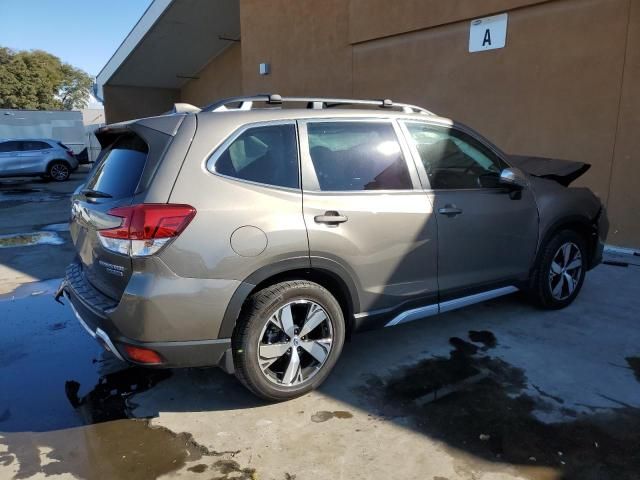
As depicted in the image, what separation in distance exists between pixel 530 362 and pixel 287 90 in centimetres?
928

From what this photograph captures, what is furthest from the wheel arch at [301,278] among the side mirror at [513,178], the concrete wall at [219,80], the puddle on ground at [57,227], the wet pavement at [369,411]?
the concrete wall at [219,80]

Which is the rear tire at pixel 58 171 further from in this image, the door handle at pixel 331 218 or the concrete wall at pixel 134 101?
the door handle at pixel 331 218

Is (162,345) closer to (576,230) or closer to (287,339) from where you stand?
(287,339)

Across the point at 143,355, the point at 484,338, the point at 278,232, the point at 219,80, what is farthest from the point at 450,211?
the point at 219,80

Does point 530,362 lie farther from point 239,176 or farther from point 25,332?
point 25,332

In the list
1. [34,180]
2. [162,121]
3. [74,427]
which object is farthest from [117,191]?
[34,180]

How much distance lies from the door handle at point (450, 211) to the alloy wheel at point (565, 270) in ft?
4.34

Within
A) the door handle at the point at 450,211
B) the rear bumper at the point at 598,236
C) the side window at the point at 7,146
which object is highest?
the side window at the point at 7,146

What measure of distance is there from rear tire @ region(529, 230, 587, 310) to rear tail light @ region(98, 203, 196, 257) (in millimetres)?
3147

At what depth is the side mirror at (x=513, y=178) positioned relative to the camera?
3.97 m

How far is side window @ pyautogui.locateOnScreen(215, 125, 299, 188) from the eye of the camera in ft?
9.59

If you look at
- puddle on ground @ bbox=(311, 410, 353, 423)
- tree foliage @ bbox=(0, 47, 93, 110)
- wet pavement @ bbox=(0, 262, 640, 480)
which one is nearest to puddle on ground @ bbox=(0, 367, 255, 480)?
wet pavement @ bbox=(0, 262, 640, 480)

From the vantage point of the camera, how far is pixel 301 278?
10.2 ft

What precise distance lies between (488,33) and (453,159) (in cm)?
456
